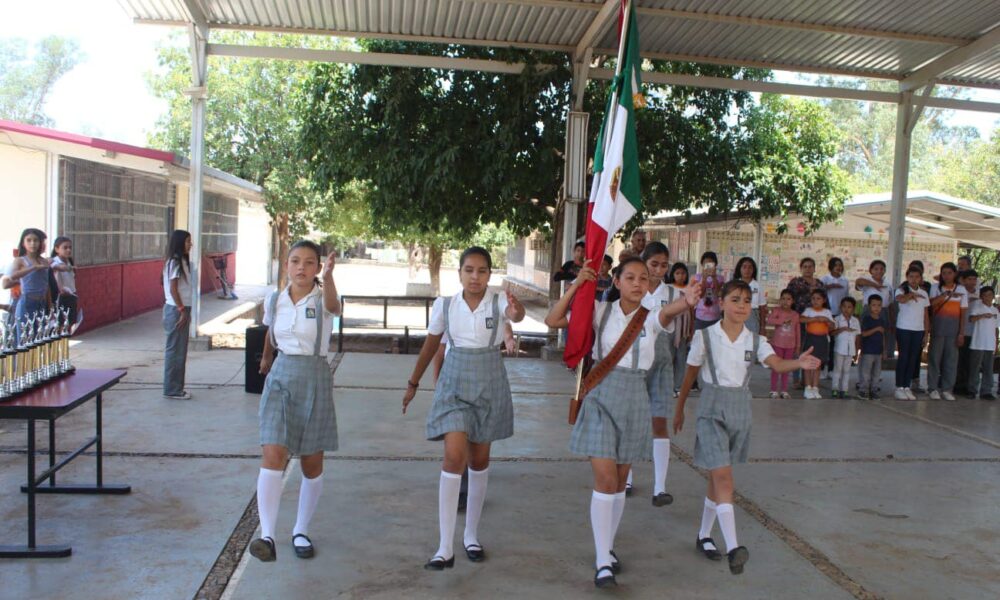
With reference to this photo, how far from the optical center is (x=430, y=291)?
24219 millimetres

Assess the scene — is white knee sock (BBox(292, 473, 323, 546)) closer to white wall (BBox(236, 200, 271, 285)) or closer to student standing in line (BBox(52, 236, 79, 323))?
student standing in line (BBox(52, 236, 79, 323))

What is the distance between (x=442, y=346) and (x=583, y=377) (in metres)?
0.86

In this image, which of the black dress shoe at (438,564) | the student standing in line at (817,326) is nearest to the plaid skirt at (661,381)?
the black dress shoe at (438,564)

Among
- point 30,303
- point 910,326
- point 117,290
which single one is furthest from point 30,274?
point 910,326

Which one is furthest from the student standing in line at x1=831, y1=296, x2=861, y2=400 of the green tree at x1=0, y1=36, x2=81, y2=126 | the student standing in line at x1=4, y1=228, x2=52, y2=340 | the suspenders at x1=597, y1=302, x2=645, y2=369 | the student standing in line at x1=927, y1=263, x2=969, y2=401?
the green tree at x1=0, y1=36, x2=81, y2=126

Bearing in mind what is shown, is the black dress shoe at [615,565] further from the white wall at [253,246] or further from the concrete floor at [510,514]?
the white wall at [253,246]

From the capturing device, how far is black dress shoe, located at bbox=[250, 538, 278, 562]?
3.89 metres

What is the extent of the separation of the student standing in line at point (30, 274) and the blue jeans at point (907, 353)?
30.5 feet

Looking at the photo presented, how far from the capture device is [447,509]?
4074mm

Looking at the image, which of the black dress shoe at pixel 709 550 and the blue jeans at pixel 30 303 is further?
the blue jeans at pixel 30 303

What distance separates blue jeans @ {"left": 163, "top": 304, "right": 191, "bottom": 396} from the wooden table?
252 cm

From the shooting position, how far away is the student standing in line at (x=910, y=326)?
9.64 m

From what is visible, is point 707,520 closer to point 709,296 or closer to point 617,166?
point 617,166

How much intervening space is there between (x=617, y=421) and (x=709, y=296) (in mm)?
4060
